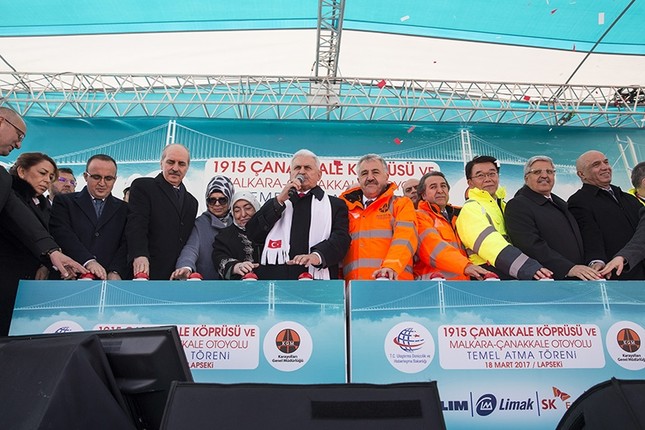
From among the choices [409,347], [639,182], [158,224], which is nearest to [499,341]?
[409,347]

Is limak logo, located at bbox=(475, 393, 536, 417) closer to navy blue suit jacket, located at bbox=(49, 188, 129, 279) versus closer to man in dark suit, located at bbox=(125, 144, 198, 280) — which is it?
man in dark suit, located at bbox=(125, 144, 198, 280)

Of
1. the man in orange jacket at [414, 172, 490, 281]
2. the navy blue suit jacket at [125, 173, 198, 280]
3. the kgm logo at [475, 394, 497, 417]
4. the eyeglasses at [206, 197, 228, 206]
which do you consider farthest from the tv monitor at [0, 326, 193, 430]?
the eyeglasses at [206, 197, 228, 206]

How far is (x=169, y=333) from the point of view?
114 cm

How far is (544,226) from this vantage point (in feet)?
7.59

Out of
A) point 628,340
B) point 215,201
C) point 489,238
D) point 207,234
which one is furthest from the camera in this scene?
point 215,201

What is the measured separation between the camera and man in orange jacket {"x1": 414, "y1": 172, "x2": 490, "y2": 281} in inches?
87.1

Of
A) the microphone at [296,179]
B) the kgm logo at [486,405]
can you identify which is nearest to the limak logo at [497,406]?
the kgm logo at [486,405]

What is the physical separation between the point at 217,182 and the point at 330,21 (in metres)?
2.82

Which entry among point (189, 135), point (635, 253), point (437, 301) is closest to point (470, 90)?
point (189, 135)

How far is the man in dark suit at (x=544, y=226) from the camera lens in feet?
7.11

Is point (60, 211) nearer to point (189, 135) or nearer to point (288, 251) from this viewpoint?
point (288, 251)

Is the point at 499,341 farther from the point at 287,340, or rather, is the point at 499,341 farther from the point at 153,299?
the point at 153,299

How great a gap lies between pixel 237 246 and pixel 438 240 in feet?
2.93

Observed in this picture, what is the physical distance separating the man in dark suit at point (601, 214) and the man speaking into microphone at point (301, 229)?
1.09 m
